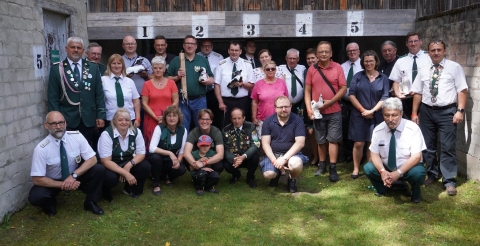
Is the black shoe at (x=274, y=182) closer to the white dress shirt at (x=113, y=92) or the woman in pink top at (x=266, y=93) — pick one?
the woman in pink top at (x=266, y=93)

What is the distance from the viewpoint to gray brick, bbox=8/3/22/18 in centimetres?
489

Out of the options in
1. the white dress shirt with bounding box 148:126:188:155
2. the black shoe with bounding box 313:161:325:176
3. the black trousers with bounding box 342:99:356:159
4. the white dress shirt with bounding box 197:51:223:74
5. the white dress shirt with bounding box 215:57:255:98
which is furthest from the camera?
the white dress shirt with bounding box 197:51:223:74

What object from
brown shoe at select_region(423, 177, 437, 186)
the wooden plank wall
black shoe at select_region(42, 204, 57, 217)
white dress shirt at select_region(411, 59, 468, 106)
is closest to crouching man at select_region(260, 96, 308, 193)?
brown shoe at select_region(423, 177, 437, 186)

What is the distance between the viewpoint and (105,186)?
5070mm

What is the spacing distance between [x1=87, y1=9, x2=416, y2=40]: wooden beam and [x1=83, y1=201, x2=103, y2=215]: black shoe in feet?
11.3

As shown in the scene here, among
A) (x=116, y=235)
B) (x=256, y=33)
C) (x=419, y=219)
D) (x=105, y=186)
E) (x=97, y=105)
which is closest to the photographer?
(x=116, y=235)

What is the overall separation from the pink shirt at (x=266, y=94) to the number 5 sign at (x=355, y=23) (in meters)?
2.06

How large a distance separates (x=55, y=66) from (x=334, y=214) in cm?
361

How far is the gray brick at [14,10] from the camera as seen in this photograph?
16.0 ft

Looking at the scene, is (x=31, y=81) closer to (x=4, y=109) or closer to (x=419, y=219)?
(x=4, y=109)

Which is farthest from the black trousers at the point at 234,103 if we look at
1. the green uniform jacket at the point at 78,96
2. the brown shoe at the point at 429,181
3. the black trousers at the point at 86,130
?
Result: the brown shoe at the point at 429,181

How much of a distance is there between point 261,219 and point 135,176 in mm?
1632

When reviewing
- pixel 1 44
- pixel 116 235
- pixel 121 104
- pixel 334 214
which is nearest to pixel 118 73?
pixel 121 104

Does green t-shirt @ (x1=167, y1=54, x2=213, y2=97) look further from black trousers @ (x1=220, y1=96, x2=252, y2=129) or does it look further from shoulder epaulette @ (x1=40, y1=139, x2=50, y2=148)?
shoulder epaulette @ (x1=40, y1=139, x2=50, y2=148)
